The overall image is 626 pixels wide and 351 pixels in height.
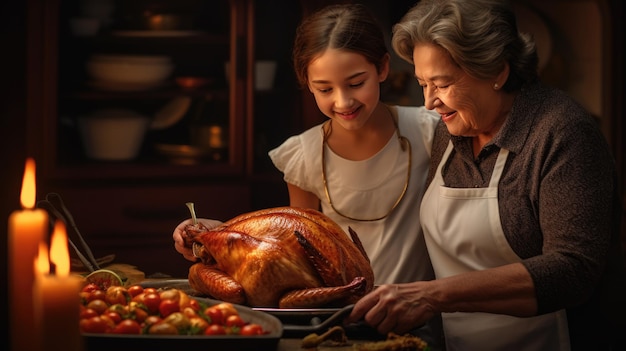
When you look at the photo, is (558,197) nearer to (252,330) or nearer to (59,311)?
(252,330)

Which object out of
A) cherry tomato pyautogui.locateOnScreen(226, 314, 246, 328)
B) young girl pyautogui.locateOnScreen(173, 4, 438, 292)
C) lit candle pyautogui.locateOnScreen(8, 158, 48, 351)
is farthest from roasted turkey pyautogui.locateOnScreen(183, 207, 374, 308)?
lit candle pyautogui.locateOnScreen(8, 158, 48, 351)

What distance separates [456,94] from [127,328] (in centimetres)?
79

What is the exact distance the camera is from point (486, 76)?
1702 millimetres

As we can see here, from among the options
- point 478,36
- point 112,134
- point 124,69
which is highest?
point 478,36

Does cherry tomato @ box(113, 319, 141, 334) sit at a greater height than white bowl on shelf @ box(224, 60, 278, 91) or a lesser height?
lesser

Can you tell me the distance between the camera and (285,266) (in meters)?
1.49

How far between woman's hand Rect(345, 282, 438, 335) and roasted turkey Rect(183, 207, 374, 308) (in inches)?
1.6

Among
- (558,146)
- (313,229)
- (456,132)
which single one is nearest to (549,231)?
(558,146)

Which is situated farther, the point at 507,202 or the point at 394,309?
the point at 507,202

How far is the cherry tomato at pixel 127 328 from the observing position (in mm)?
1246

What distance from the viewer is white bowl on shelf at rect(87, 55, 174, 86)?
10.6 ft

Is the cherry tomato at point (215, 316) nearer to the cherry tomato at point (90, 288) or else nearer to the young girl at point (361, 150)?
the cherry tomato at point (90, 288)

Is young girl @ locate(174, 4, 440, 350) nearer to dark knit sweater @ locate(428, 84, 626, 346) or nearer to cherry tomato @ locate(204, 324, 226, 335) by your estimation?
dark knit sweater @ locate(428, 84, 626, 346)

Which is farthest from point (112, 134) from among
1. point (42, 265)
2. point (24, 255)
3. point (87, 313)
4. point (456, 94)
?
point (42, 265)
